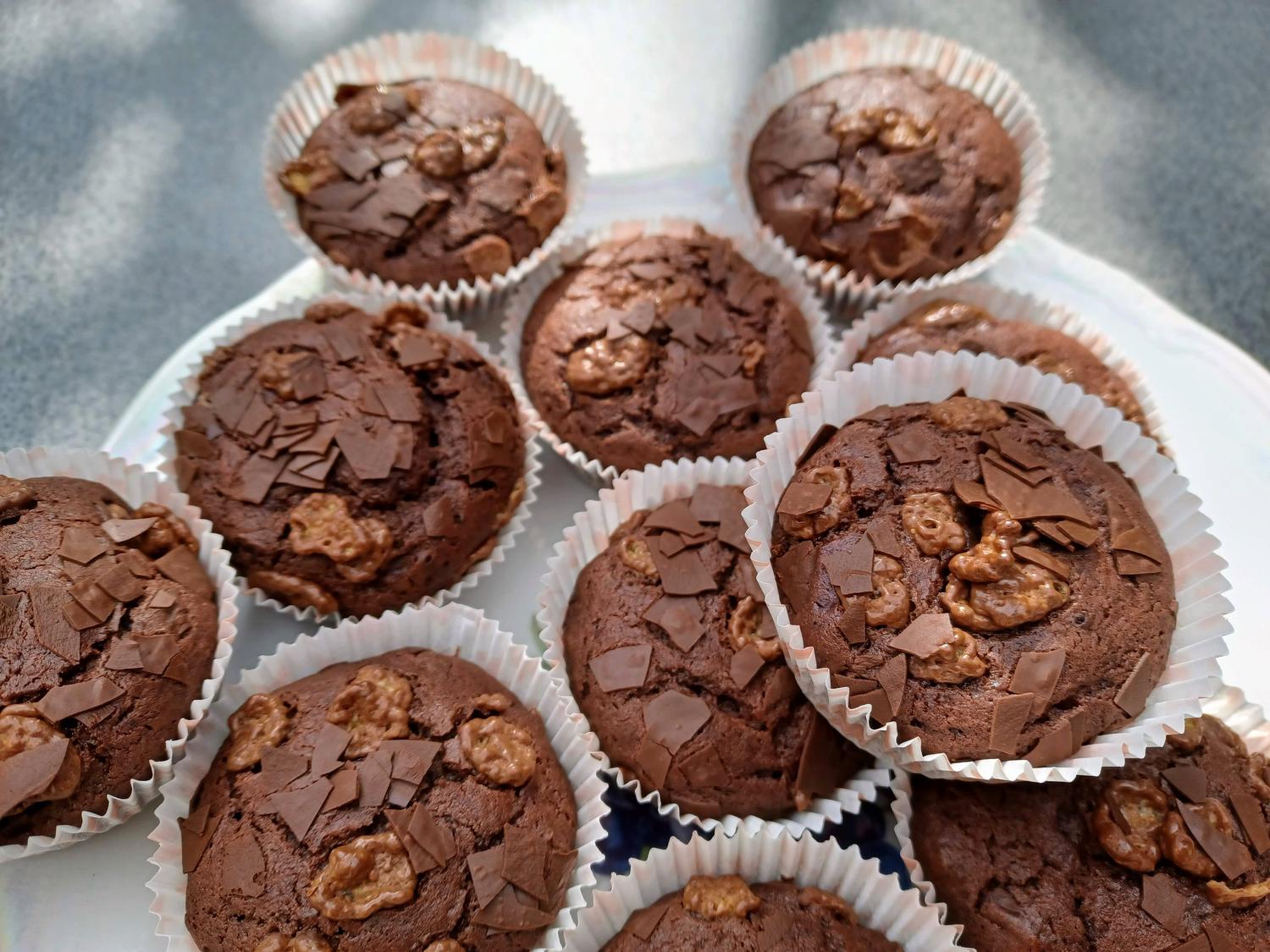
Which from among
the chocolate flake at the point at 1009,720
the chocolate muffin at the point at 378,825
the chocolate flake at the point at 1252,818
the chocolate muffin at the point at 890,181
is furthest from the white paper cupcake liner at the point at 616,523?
the chocolate muffin at the point at 890,181

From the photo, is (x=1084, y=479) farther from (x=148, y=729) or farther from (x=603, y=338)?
(x=148, y=729)

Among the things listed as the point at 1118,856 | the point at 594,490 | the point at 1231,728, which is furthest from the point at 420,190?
the point at 1231,728

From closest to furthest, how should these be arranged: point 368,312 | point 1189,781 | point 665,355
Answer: point 1189,781
point 665,355
point 368,312

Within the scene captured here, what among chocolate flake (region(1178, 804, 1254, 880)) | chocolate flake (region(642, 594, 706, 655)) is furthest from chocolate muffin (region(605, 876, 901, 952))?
chocolate flake (region(1178, 804, 1254, 880))

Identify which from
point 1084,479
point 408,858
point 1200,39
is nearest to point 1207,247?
point 1200,39

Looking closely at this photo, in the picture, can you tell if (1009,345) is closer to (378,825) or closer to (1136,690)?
(1136,690)

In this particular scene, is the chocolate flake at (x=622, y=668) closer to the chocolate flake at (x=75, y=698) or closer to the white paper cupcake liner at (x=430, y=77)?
the chocolate flake at (x=75, y=698)
